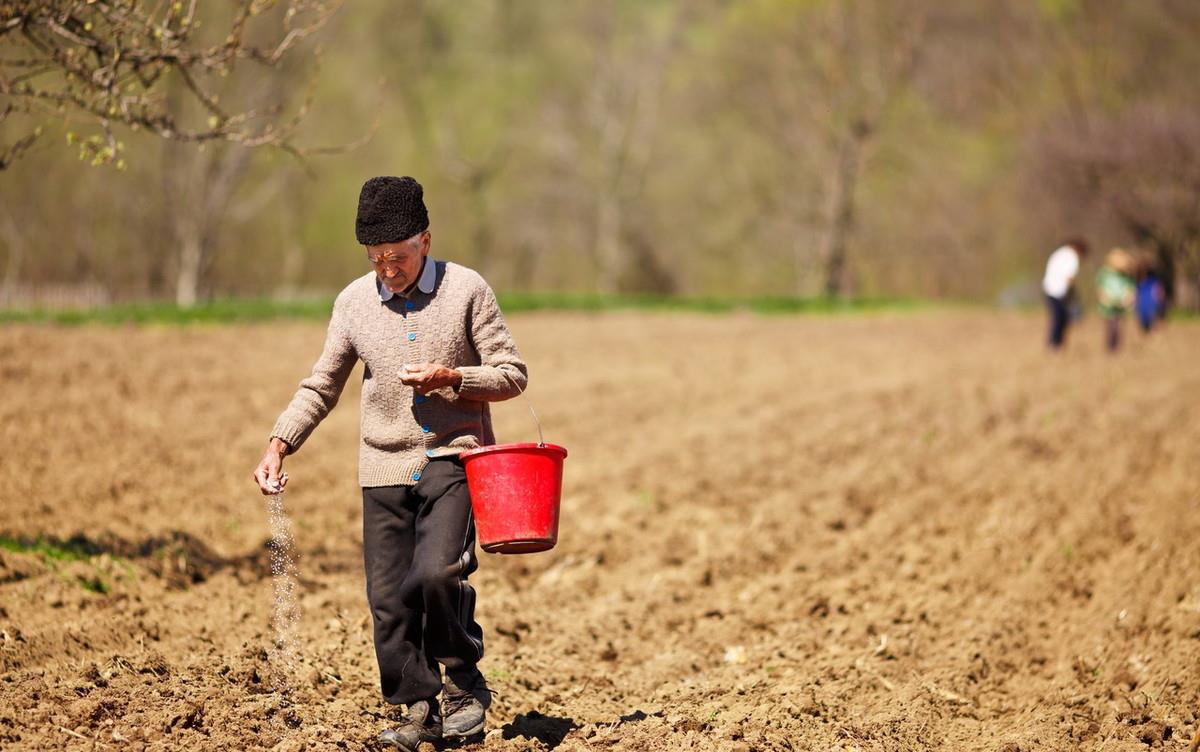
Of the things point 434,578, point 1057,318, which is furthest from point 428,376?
point 1057,318

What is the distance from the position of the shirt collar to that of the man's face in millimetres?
23

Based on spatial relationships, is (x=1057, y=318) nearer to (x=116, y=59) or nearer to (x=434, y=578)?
(x=116, y=59)

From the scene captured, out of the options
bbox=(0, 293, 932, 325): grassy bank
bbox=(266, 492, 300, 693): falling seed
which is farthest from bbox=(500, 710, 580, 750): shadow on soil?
bbox=(0, 293, 932, 325): grassy bank

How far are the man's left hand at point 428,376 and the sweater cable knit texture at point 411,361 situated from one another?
20cm

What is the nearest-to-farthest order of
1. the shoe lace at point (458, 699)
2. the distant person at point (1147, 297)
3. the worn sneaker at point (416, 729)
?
the worn sneaker at point (416, 729) → the shoe lace at point (458, 699) → the distant person at point (1147, 297)

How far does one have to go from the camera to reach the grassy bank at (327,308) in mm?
21594

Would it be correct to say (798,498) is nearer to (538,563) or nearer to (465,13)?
(538,563)

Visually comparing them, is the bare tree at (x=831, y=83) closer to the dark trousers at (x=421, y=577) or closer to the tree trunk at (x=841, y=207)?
the tree trunk at (x=841, y=207)

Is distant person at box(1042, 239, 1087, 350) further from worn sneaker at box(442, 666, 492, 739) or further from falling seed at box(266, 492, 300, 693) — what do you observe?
worn sneaker at box(442, 666, 492, 739)

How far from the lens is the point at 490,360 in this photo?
4738 millimetres

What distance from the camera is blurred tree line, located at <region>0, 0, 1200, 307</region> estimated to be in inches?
1410

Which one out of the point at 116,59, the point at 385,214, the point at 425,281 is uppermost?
the point at 116,59

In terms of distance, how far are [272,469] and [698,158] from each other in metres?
43.0

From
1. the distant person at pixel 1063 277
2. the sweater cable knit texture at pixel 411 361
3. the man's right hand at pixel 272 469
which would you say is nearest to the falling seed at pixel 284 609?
the man's right hand at pixel 272 469
